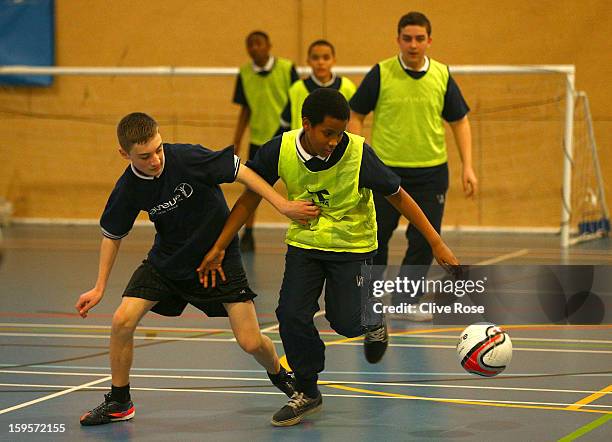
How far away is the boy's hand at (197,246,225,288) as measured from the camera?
5.81m

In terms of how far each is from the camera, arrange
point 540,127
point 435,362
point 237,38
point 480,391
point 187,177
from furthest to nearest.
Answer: point 237,38, point 540,127, point 435,362, point 480,391, point 187,177

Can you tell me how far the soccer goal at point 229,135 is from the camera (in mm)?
15125

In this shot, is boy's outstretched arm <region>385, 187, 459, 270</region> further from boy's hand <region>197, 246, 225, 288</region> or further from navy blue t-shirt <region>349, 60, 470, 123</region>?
navy blue t-shirt <region>349, 60, 470, 123</region>

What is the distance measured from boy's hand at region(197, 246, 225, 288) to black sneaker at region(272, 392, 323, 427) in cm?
72

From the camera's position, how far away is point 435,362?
721 cm

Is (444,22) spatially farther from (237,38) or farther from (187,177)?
(187,177)

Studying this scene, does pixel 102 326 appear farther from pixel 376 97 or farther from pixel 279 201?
pixel 279 201

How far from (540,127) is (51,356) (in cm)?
970

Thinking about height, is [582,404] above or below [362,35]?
below

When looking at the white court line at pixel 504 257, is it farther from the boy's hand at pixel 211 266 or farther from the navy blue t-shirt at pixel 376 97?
the boy's hand at pixel 211 266

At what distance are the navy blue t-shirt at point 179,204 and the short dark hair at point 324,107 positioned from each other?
0.48m

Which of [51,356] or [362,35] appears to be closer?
[51,356]

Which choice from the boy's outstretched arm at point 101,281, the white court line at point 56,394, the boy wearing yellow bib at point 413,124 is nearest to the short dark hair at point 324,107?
the boy's outstretched arm at point 101,281

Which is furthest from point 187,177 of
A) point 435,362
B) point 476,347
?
point 435,362
